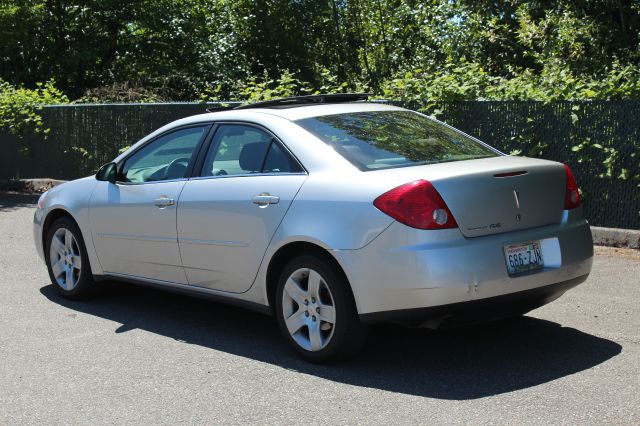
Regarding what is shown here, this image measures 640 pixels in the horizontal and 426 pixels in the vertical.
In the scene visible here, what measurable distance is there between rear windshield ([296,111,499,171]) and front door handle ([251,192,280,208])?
19.5 inches

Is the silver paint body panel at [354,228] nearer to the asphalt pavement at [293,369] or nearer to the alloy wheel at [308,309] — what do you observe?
the alloy wheel at [308,309]

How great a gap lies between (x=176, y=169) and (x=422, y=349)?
7.39ft

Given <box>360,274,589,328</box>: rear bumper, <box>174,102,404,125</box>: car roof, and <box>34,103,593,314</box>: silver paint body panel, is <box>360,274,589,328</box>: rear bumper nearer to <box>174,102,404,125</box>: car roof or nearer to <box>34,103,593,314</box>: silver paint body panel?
<box>34,103,593,314</box>: silver paint body panel

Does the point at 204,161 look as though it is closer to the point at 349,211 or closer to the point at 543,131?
the point at 349,211

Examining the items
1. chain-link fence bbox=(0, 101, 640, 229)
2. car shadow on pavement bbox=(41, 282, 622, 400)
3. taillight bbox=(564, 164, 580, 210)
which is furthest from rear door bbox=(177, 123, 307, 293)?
chain-link fence bbox=(0, 101, 640, 229)

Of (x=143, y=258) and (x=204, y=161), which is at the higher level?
(x=204, y=161)

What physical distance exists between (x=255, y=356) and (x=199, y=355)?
37 centimetres

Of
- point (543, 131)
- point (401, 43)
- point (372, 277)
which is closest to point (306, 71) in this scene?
point (401, 43)

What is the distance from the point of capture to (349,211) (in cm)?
562

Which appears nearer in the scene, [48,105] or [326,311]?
[326,311]

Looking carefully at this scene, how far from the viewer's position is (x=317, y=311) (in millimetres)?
5848

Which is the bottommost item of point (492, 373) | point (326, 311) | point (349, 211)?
point (492, 373)

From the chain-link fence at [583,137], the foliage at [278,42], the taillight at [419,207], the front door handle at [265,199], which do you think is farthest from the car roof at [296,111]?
the foliage at [278,42]

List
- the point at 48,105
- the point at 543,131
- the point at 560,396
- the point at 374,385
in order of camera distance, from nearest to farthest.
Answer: the point at 560,396 → the point at 374,385 → the point at 543,131 → the point at 48,105
